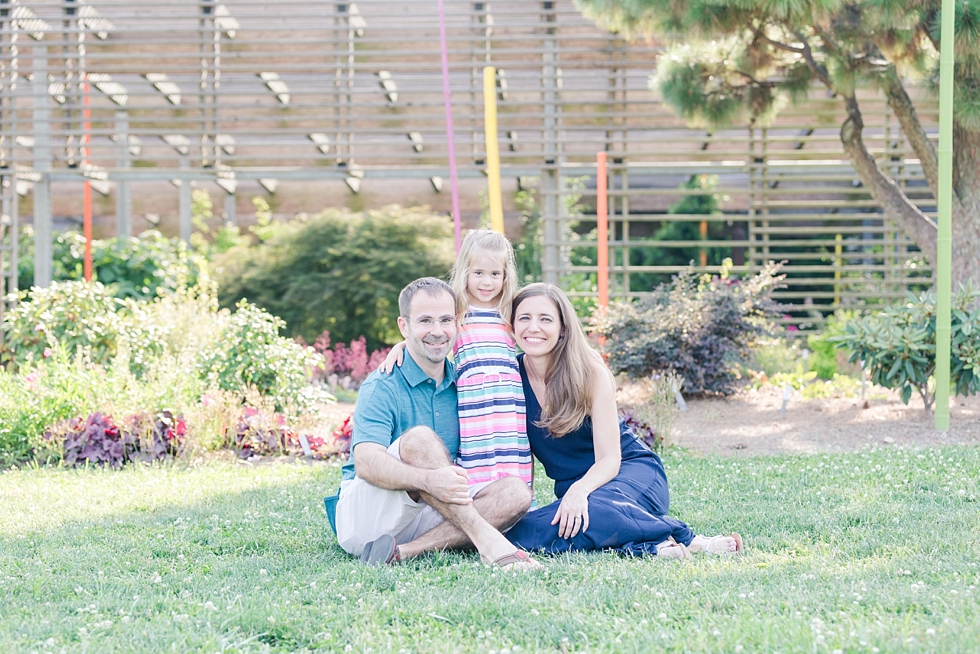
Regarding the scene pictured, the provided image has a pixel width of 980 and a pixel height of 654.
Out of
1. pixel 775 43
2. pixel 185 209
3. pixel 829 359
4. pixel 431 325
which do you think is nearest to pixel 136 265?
pixel 185 209

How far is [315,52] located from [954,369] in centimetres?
777

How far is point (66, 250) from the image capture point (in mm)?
12422

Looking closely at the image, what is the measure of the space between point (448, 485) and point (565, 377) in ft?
2.21

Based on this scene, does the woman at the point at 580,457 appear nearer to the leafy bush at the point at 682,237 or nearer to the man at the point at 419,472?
the man at the point at 419,472

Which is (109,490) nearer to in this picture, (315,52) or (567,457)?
(567,457)

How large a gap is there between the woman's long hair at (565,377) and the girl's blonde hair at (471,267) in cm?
11

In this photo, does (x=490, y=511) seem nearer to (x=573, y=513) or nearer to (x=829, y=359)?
(x=573, y=513)

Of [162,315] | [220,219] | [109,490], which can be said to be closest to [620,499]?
[109,490]

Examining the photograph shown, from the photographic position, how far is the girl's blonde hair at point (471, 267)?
3971 mm

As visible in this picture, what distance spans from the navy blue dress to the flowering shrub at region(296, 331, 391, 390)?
5.84 meters

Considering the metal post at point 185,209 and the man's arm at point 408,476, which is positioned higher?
the metal post at point 185,209

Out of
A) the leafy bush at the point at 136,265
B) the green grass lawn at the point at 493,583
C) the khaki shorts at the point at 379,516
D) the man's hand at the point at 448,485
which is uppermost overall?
the leafy bush at the point at 136,265

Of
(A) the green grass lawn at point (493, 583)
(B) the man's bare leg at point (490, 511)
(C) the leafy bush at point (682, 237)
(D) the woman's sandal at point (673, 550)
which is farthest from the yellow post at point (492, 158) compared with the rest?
(C) the leafy bush at point (682, 237)

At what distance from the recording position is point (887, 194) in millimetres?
7977
